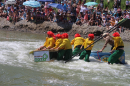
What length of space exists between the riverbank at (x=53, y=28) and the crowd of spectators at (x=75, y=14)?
35 cm

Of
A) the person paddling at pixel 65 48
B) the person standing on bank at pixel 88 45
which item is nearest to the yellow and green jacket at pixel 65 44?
the person paddling at pixel 65 48

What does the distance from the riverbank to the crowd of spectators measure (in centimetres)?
35

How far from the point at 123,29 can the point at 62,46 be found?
26.9ft

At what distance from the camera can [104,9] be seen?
17.7 metres

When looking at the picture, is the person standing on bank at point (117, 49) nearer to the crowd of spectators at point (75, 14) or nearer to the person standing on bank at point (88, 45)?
the person standing on bank at point (88, 45)

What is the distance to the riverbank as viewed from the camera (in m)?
16.8

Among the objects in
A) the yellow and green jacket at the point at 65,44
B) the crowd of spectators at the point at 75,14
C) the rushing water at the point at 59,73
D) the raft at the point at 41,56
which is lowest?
the rushing water at the point at 59,73

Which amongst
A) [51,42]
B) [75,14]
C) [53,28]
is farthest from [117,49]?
[53,28]

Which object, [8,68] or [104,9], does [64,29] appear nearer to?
[104,9]

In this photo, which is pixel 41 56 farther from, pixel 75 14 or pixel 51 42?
pixel 75 14

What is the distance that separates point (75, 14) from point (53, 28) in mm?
2201

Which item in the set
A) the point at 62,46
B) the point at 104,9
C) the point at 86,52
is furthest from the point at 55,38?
the point at 104,9

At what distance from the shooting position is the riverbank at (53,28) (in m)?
16.8

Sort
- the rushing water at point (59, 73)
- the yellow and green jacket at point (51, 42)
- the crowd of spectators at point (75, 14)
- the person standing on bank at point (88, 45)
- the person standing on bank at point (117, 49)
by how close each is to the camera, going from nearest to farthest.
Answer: the rushing water at point (59, 73) → the person standing on bank at point (117, 49) → the person standing on bank at point (88, 45) → the yellow and green jacket at point (51, 42) → the crowd of spectators at point (75, 14)
